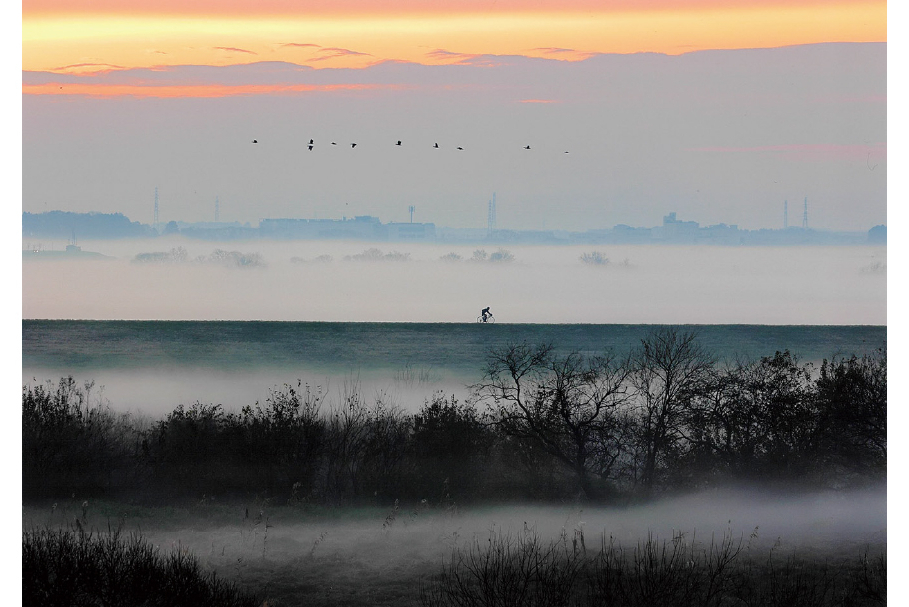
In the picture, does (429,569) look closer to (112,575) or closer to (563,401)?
(563,401)

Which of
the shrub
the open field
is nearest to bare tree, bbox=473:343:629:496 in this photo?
the open field

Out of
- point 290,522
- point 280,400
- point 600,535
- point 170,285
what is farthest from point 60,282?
point 600,535

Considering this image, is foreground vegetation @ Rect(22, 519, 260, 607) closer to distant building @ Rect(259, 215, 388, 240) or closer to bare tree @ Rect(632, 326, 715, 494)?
distant building @ Rect(259, 215, 388, 240)

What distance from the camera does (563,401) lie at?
12.1m

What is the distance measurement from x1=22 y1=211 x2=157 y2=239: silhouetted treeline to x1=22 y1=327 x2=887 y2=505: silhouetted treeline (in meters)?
2.03

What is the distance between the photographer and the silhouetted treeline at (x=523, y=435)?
11.9 meters

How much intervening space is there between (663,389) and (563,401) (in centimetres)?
141

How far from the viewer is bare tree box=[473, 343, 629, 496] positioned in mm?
12016

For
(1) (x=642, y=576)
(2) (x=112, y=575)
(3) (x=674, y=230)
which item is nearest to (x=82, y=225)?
(2) (x=112, y=575)

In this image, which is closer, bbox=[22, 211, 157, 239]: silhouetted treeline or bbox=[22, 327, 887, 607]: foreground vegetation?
bbox=[22, 327, 887, 607]: foreground vegetation

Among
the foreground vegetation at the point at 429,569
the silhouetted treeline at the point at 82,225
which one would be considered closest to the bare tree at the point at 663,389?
the foreground vegetation at the point at 429,569

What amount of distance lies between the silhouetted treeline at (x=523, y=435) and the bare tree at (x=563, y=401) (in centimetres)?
2

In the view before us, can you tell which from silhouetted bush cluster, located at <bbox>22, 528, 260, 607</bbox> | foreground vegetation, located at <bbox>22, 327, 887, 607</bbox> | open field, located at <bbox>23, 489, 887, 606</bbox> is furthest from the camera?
foreground vegetation, located at <bbox>22, 327, 887, 607</bbox>

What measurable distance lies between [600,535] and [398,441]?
117 inches
